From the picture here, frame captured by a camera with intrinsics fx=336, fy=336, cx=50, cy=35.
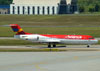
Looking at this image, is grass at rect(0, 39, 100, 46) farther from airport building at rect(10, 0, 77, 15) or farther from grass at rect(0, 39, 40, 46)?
airport building at rect(10, 0, 77, 15)

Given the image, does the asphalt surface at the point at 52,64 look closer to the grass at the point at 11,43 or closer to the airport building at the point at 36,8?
the grass at the point at 11,43

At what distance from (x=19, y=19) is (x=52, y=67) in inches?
4196

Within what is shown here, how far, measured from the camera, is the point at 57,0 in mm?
198875

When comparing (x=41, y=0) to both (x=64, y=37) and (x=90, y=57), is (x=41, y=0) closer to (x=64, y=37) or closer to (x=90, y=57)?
(x=64, y=37)

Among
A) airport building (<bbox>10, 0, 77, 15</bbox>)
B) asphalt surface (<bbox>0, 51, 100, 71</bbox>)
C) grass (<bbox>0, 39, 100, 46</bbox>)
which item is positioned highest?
airport building (<bbox>10, 0, 77, 15</bbox>)

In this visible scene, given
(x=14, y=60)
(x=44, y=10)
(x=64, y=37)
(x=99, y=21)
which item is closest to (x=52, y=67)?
(x=14, y=60)

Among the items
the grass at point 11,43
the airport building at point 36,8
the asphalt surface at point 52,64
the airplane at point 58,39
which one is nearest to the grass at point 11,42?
the grass at point 11,43

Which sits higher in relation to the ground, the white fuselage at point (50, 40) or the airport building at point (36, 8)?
the airport building at point (36, 8)

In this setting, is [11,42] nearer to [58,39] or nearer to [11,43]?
[11,43]

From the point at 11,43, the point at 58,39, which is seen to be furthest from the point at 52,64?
the point at 11,43

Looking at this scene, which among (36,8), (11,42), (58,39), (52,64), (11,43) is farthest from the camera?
(36,8)

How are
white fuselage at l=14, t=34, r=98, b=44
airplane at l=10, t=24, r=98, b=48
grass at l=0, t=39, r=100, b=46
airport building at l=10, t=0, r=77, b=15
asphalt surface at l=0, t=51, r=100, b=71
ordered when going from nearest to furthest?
asphalt surface at l=0, t=51, r=100, b=71 < white fuselage at l=14, t=34, r=98, b=44 < airplane at l=10, t=24, r=98, b=48 < grass at l=0, t=39, r=100, b=46 < airport building at l=10, t=0, r=77, b=15

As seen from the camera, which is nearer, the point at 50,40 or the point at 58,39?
the point at 50,40

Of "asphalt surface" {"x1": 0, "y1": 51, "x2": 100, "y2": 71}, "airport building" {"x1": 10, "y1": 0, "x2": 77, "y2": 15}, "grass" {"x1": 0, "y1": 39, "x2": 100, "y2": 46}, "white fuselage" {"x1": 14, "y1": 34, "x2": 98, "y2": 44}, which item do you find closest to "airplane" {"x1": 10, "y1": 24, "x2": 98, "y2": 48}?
"white fuselage" {"x1": 14, "y1": 34, "x2": 98, "y2": 44}
